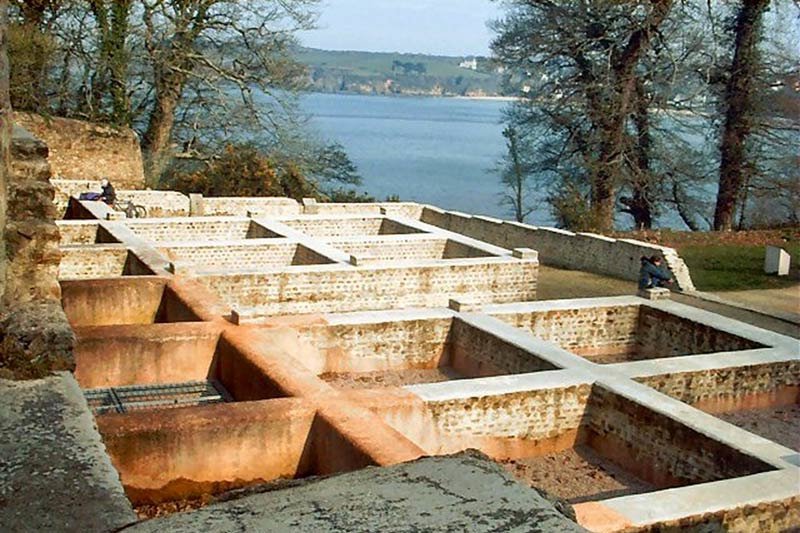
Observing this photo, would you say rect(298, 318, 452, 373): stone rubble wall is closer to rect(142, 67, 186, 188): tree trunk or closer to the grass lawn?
the grass lawn

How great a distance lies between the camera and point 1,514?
3.27m

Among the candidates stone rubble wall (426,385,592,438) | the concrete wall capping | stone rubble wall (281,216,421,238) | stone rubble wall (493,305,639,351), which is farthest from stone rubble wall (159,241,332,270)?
stone rubble wall (426,385,592,438)

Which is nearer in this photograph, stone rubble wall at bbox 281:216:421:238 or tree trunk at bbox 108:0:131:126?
stone rubble wall at bbox 281:216:421:238

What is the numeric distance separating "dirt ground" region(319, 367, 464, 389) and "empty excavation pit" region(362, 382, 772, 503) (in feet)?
6.91

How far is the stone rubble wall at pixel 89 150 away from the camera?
75.4 feet

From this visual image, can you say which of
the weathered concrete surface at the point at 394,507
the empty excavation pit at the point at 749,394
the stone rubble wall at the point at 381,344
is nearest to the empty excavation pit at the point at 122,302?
the stone rubble wall at the point at 381,344

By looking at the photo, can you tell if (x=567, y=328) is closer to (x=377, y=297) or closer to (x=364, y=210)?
(x=377, y=297)

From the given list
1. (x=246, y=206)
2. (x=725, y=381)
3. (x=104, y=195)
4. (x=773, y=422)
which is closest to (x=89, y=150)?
(x=104, y=195)

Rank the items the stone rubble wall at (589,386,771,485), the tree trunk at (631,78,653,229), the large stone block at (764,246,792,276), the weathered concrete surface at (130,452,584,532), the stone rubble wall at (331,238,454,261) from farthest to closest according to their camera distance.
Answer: the tree trunk at (631,78,653,229) < the large stone block at (764,246,792,276) < the stone rubble wall at (331,238,454,261) < the stone rubble wall at (589,386,771,485) < the weathered concrete surface at (130,452,584,532)

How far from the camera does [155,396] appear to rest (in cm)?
927

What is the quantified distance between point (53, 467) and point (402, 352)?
25.6 feet

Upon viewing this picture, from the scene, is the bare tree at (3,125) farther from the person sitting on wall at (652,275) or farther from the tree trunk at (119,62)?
the tree trunk at (119,62)

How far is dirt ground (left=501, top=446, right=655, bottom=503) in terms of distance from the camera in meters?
8.30

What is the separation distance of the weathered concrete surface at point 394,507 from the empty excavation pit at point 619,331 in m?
9.14
